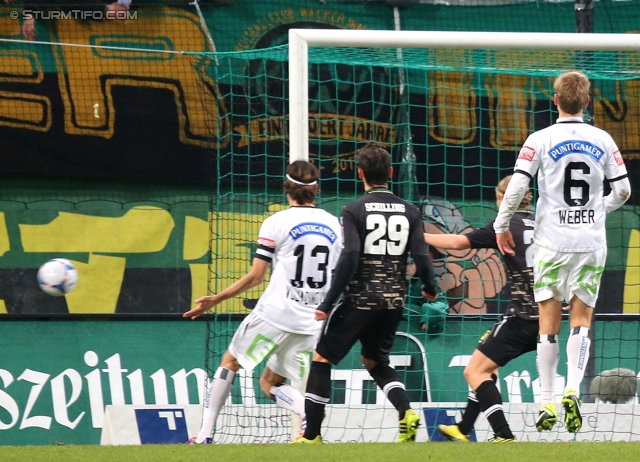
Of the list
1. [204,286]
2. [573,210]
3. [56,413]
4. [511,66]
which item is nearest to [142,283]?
[204,286]

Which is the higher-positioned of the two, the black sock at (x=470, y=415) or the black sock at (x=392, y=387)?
the black sock at (x=392, y=387)

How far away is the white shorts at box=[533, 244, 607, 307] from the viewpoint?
581cm

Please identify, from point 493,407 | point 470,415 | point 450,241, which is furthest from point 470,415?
point 450,241

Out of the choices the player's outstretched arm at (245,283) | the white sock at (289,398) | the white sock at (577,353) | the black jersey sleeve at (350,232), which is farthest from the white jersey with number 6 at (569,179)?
the white sock at (289,398)

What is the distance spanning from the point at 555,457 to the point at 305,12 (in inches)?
257

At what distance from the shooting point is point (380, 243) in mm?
6129

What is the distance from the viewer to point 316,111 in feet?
33.3

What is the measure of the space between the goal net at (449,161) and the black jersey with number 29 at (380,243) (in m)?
1.71

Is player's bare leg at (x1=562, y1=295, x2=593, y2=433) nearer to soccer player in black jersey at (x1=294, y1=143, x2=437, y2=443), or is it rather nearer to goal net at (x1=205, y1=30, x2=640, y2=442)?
soccer player in black jersey at (x1=294, y1=143, x2=437, y2=443)

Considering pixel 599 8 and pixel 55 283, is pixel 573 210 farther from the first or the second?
pixel 599 8

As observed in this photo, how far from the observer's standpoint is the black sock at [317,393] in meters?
6.14

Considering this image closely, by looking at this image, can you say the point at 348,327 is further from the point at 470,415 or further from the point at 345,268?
the point at 470,415

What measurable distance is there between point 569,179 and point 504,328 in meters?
1.28

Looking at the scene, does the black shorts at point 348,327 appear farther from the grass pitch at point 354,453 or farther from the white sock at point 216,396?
the white sock at point 216,396
